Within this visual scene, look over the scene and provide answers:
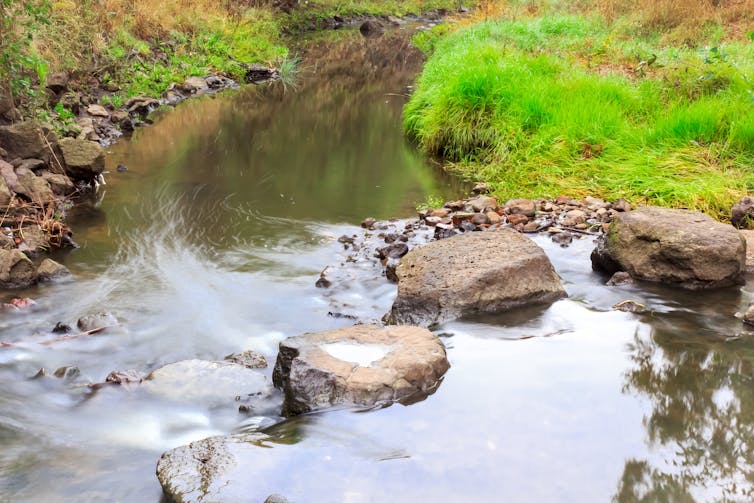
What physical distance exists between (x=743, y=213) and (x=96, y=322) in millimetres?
5687

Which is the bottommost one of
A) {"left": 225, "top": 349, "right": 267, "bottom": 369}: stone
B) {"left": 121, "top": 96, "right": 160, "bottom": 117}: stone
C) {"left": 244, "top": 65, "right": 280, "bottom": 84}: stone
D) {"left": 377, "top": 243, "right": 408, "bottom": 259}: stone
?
{"left": 244, "top": 65, "right": 280, "bottom": 84}: stone

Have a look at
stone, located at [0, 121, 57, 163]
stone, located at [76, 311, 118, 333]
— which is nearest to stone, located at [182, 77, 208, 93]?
stone, located at [0, 121, 57, 163]

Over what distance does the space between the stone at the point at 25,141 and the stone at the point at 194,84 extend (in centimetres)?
775

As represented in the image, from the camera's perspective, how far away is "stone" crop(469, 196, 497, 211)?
774 cm

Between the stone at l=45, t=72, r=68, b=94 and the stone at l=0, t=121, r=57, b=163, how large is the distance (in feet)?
11.1

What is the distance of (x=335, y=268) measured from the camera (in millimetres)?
6293

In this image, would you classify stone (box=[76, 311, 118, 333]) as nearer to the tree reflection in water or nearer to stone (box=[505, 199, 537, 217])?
the tree reflection in water

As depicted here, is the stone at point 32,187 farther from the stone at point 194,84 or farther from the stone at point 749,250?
the stone at point 194,84

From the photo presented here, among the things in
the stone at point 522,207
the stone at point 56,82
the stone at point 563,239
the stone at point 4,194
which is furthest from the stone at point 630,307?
the stone at point 56,82

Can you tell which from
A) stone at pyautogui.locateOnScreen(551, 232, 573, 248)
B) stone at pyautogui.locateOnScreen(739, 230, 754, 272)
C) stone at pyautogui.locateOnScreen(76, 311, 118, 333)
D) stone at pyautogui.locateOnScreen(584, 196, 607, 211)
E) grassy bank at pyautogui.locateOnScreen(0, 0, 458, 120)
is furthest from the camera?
grassy bank at pyautogui.locateOnScreen(0, 0, 458, 120)

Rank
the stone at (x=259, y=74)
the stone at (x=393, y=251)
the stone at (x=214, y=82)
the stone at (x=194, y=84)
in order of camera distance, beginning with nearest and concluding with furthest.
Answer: the stone at (x=393, y=251)
the stone at (x=194, y=84)
the stone at (x=214, y=82)
the stone at (x=259, y=74)

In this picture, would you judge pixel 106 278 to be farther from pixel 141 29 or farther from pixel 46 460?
pixel 141 29

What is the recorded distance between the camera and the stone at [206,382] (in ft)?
14.0

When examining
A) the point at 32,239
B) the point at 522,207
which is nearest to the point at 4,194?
the point at 32,239
